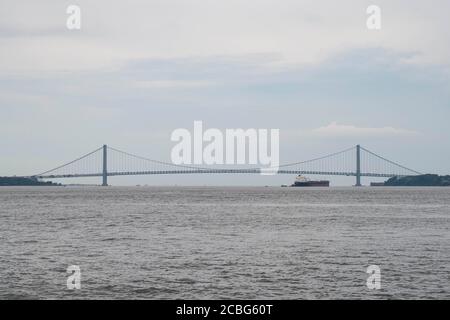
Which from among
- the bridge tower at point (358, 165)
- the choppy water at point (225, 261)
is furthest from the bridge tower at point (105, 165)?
the choppy water at point (225, 261)

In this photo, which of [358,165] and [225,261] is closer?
[225,261]

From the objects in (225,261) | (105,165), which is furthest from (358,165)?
(225,261)

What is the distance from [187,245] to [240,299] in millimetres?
13978

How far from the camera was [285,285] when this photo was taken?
21.1 meters

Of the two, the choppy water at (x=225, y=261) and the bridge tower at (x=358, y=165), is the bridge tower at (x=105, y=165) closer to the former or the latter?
the bridge tower at (x=358, y=165)

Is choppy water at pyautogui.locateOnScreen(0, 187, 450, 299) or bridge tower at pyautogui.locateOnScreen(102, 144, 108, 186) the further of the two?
bridge tower at pyautogui.locateOnScreen(102, 144, 108, 186)

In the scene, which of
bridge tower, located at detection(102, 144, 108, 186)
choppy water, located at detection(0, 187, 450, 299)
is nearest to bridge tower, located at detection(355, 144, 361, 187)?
bridge tower, located at detection(102, 144, 108, 186)

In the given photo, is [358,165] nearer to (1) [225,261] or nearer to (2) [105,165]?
(2) [105,165]

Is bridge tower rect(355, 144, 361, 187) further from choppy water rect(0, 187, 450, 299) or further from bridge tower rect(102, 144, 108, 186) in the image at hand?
choppy water rect(0, 187, 450, 299)

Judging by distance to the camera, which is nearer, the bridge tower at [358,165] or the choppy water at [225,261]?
the choppy water at [225,261]
